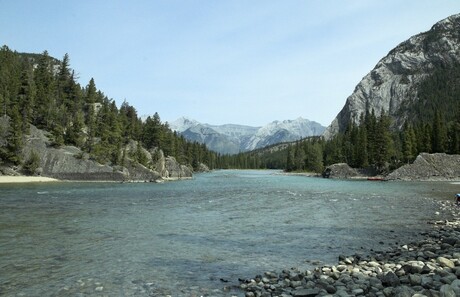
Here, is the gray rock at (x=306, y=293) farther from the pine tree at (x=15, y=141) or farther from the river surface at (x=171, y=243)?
the pine tree at (x=15, y=141)

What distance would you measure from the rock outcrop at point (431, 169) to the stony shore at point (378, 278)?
106 m

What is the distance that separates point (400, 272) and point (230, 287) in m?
7.01

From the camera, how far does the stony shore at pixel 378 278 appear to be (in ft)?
38.4

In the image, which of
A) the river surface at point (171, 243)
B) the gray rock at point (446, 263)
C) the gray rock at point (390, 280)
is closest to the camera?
the gray rock at point (390, 280)

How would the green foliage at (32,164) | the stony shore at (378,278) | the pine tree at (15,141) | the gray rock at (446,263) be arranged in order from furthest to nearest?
the green foliage at (32,164), the pine tree at (15,141), the gray rock at (446,263), the stony shore at (378,278)

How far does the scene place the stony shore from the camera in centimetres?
1170

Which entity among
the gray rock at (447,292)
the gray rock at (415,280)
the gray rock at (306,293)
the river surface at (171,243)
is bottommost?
the river surface at (171,243)

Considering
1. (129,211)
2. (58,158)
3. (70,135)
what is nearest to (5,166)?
(58,158)

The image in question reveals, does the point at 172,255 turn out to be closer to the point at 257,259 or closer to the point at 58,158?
the point at 257,259

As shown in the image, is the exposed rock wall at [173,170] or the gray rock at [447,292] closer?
the gray rock at [447,292]

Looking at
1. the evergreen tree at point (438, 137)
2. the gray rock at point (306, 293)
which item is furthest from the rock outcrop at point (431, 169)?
the gray rock at point (306, 293)

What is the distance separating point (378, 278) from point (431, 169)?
118 m

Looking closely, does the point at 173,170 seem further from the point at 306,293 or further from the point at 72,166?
the point at 306,293

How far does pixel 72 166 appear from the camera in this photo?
10681 cm
